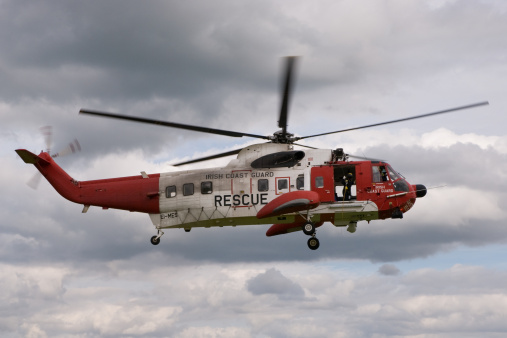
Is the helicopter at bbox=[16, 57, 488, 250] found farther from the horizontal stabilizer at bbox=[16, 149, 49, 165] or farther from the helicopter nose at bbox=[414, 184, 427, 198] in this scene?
the horizontal stabilizer at bbox=[16, 149, 49, 165]

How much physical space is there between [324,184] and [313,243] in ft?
11.9

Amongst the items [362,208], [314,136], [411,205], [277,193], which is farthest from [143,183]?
[411,205]

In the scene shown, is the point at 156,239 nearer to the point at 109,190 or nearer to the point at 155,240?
the point at 155,240

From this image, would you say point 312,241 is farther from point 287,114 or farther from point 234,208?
point 287,114

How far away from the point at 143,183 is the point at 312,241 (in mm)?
10966

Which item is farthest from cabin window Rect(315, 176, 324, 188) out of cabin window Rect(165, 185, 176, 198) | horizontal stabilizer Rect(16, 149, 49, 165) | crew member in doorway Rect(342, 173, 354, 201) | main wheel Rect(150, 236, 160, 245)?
horizontal stabilizer Rect(16, 149, 49, 165)

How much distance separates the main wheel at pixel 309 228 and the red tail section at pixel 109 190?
29.6 ft

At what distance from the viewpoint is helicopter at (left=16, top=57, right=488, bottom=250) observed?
36.8 metres

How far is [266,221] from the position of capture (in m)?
37.6

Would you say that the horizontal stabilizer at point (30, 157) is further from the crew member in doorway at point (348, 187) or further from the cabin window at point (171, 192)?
the crew member in doorway at point (348, 187)

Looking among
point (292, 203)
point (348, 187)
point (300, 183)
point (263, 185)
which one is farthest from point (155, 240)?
point (348, 187)

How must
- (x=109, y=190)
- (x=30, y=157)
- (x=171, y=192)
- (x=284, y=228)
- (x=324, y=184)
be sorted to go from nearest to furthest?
(x=324, y=184)
(x=171, y=192)
(x=109, y=190)
(x=284, y=228)
(x=30, y=157)

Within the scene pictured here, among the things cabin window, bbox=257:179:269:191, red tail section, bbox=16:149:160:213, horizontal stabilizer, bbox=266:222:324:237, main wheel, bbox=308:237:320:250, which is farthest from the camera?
horizontal stabilizer, bbox=266:222:324:237

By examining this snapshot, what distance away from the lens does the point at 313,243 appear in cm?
3744
